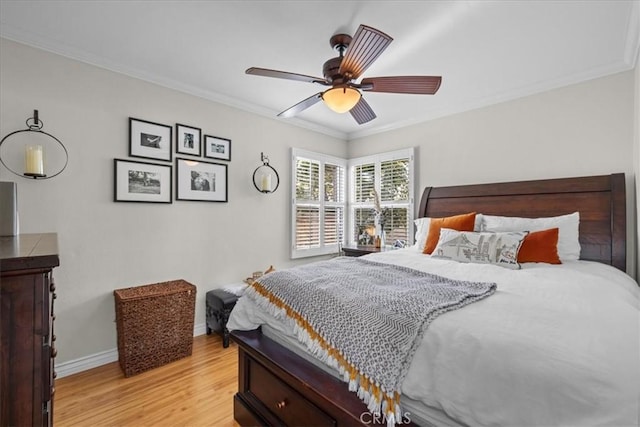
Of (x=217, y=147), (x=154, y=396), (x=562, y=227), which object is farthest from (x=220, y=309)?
(x=562, y=227)

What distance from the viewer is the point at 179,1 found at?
177cm

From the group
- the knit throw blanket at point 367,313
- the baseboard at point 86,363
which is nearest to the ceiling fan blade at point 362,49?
the knit throw blanket at point 367,313

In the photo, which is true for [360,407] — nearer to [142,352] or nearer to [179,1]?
[142,352]

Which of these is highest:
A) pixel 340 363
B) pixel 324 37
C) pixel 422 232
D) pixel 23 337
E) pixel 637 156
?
pixel 324 37

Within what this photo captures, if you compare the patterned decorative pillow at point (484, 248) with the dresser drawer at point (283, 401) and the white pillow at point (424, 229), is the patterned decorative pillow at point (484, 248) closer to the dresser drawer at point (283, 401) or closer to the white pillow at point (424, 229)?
the white pillow at point (424, 229)

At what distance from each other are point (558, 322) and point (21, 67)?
139 inches

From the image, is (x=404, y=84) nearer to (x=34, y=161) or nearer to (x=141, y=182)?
(x=141, y=182)

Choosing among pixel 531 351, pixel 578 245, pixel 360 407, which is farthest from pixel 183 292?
pixel 578 245

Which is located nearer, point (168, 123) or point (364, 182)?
point (168, 123)

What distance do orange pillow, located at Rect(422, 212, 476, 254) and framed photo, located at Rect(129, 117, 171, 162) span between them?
105 inches

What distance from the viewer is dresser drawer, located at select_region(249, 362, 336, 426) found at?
4.21 ft

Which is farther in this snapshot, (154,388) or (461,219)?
(461,219)

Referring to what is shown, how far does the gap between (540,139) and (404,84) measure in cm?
182

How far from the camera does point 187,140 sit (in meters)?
2.95
